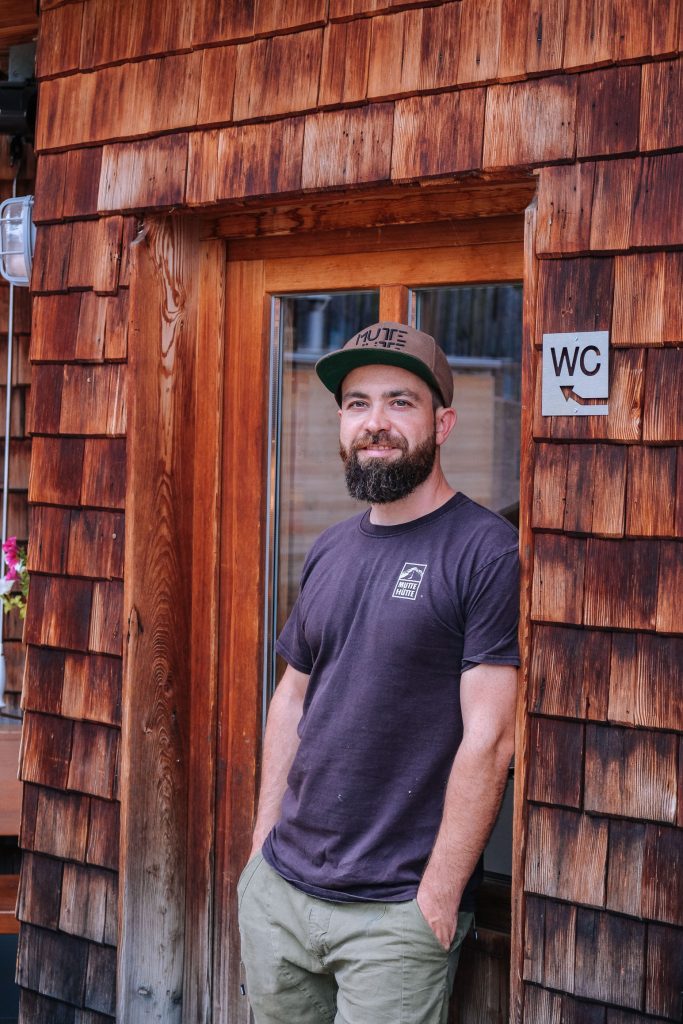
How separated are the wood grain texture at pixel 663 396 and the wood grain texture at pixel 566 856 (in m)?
0.73

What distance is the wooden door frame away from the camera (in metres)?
2.79

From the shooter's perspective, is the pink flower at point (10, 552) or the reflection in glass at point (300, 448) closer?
the reflection in glass at point (300, 448)

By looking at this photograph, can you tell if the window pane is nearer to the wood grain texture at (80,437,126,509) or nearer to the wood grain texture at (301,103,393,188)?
the wood grain texture at (301,103,393,188)

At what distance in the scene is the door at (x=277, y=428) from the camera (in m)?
2.56

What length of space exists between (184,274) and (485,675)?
1.36 meters

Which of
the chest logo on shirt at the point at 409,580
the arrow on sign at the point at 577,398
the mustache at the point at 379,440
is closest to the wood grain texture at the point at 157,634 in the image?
the mustache at the point at 379,440

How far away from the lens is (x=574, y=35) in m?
2.18

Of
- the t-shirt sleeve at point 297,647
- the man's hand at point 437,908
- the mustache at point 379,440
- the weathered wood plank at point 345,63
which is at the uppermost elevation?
the weathered wood plank at point 345,63

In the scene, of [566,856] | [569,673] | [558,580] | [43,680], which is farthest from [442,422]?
[43,680]

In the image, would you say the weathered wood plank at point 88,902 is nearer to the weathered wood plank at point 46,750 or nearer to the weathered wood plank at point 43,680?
the weathered wood plank at point 46,750

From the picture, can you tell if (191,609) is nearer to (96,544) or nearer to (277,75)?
(96,544)

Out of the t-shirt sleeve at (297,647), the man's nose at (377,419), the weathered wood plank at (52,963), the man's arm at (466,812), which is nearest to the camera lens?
the man's arm at (466,812)

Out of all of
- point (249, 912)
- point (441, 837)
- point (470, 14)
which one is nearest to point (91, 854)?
point (249, 912)

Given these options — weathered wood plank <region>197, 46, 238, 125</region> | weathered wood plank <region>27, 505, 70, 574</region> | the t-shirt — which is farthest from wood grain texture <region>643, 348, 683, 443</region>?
weathered wood plank <region>27, 505, 70, 574</region>
